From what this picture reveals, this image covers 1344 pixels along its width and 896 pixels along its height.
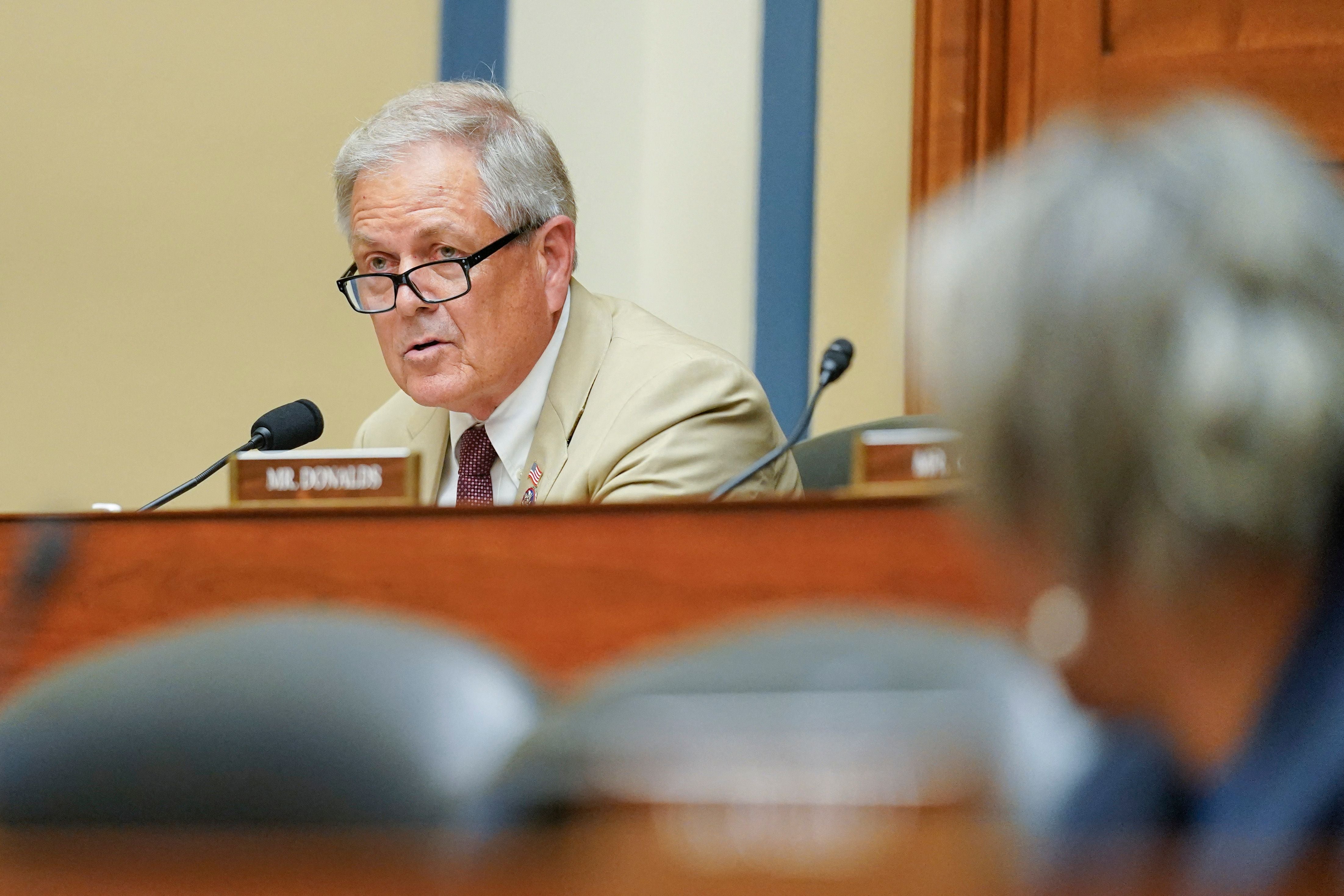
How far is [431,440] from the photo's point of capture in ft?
7.80

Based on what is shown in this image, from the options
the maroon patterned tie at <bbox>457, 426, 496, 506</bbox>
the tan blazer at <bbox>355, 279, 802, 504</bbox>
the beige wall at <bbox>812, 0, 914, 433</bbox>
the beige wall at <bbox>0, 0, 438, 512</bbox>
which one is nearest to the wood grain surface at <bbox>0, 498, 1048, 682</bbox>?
the tan blazer at <bbox>355, 279, 802, 504</bbox>

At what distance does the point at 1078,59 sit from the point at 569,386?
1402 mm

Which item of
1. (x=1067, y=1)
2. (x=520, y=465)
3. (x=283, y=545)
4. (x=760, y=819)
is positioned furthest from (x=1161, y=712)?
(x=1067, y=1)

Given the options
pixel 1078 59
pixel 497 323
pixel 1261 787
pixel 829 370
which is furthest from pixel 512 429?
pixel 1261 787

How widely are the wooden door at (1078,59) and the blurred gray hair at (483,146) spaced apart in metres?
0.93

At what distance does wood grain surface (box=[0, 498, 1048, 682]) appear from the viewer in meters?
1.23

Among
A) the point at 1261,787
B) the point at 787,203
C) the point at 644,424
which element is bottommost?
the point at 1261,787

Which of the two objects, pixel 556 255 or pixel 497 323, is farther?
pixel 556 255

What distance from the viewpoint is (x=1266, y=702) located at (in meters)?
0.49

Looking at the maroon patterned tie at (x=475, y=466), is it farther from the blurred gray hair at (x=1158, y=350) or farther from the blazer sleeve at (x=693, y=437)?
the blurred gray hair at (x=1158, y=350)

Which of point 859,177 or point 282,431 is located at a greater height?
point 859,177

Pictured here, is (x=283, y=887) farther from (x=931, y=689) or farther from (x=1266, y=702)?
(x=1266, y=702)

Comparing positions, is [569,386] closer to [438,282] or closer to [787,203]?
[438,282]

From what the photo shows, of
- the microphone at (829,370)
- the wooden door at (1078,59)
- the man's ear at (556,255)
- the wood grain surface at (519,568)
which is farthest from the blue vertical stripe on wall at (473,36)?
the wood grain surface at (519,568)
